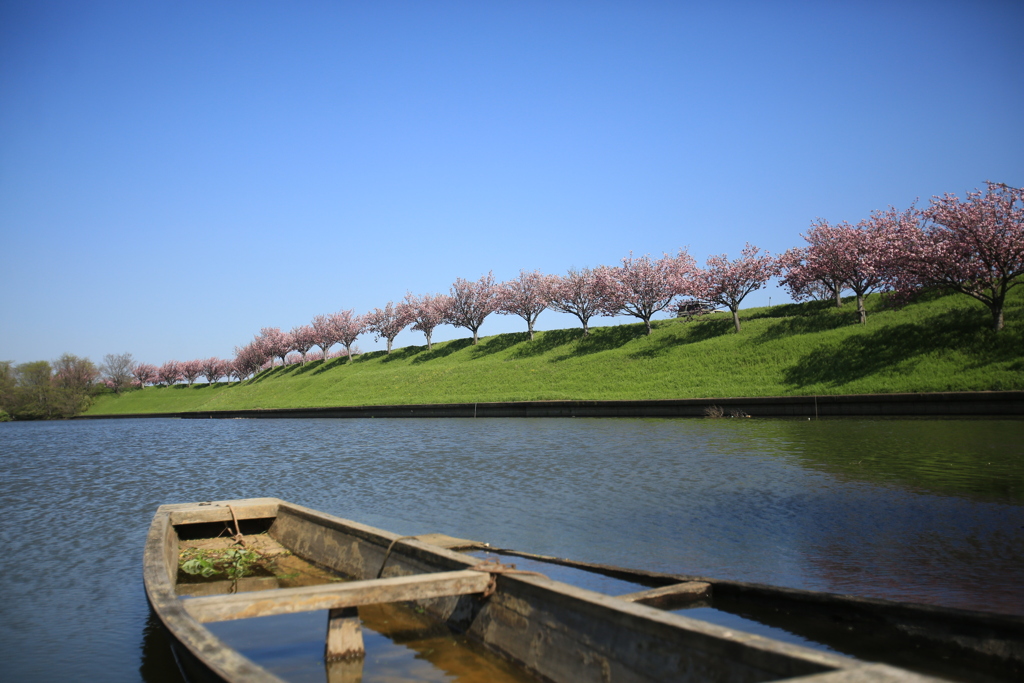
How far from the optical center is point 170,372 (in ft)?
487

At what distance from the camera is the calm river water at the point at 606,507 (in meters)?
8.10

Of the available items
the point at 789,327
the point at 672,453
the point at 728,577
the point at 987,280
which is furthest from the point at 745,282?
the point at 728,577

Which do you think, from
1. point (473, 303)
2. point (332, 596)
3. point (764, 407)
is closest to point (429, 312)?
point (473, 303)

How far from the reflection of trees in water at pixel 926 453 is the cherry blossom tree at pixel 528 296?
47757 millimetres

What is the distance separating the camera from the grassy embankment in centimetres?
3428

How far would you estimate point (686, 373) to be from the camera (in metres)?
46.9

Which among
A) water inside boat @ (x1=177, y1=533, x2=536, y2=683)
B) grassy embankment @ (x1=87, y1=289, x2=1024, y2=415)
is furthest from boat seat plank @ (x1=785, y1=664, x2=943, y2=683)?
grassy embankment @ (x1=87, y1=289, x2=1024, y2=415)

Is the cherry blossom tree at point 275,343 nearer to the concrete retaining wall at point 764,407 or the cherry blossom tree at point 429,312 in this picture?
the cherry blossom tree at point 429,312

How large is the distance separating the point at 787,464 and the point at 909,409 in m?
14.7

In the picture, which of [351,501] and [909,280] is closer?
[351,501]

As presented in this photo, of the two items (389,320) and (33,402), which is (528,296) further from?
(33,402)

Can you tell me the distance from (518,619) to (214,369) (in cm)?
14855

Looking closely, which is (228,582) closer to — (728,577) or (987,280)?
(728,577)

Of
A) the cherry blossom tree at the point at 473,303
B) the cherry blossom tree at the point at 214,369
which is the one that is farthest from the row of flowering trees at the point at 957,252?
the cherry blossom tree at the point at 214,369
